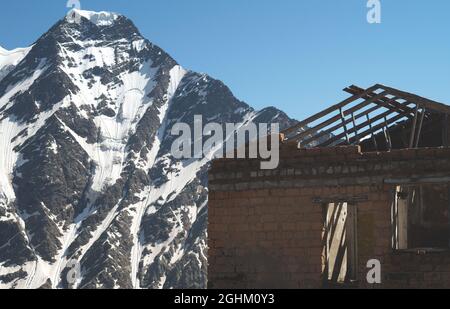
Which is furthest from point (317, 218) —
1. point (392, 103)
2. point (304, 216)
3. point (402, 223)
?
point (392, 103)

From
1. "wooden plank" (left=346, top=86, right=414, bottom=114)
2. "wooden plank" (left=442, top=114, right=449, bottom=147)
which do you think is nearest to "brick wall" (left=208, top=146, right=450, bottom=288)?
"wooden plank" (left=346, top=86, right=414, bottom=114)

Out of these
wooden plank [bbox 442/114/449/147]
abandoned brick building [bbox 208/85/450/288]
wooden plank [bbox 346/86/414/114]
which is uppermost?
wooden plank [bbox 346/86/414/114]

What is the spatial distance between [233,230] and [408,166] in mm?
3995

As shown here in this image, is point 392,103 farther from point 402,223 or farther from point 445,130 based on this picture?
point 402,223

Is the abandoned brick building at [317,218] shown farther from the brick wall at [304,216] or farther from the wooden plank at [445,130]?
the wooden plank at [445,130]

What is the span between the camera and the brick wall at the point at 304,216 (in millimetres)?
18375

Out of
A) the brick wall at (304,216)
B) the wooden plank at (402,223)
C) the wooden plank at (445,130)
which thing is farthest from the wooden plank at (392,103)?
the brick wall at (304,216)

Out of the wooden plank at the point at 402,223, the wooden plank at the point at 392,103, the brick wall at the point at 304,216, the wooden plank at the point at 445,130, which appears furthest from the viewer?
the wooden plank at the point at 445,130

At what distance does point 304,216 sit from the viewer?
19.0 meters

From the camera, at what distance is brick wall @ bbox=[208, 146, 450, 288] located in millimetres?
18375

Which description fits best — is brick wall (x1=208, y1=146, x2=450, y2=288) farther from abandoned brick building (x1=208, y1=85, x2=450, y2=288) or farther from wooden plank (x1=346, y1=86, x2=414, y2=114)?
wooden plank (x1=346, y1=86, x2=414, y2=114)

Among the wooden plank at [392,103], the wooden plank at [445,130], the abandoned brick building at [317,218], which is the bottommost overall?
the abandoned brick building at [317,218]
